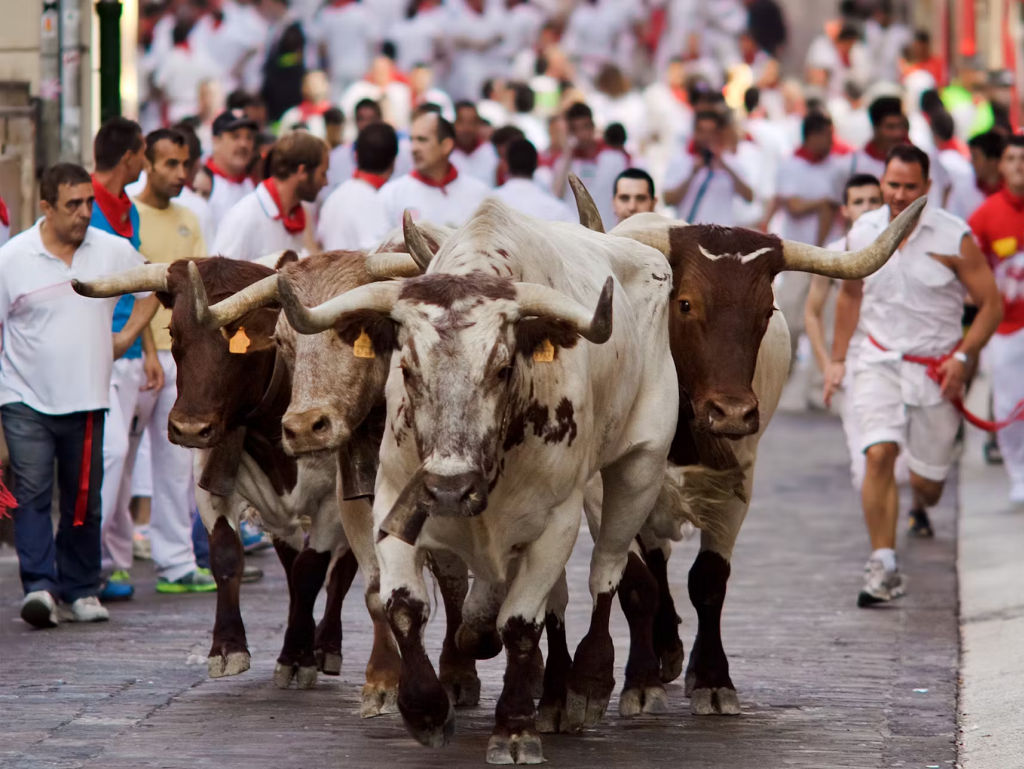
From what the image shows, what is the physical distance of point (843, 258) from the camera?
860 cm

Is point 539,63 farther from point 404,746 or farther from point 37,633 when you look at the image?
point 404,746

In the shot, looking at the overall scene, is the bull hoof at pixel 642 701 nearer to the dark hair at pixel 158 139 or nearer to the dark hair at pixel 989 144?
the dark hair at pixel 158 139

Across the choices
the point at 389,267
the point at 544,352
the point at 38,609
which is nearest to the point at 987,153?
the point at 38,609

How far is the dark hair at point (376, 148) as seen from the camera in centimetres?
1395

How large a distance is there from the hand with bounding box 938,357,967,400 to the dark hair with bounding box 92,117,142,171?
4.11m

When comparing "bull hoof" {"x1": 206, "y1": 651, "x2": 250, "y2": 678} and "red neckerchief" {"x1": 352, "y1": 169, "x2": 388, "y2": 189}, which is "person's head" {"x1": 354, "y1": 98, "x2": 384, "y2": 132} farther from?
"bull hoof" {"x1": 206, "y1": 651, "x2": 250, "y2": 678}

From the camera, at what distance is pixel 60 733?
7.84 meters

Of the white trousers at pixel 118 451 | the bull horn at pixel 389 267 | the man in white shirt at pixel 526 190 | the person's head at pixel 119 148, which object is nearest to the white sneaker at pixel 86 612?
the white trousers at pixel 118 451

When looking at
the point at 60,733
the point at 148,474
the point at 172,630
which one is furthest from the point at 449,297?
the point at 148,474

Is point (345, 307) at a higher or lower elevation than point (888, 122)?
lower

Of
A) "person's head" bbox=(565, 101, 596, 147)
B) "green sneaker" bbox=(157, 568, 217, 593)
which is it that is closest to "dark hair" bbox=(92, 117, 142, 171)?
"green sneaker" bbox=(157, 568, 217, 593)

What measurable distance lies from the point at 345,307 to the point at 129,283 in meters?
1.80

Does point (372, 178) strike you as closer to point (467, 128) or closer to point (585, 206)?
point (585, 206)

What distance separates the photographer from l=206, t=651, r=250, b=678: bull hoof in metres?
8.61
